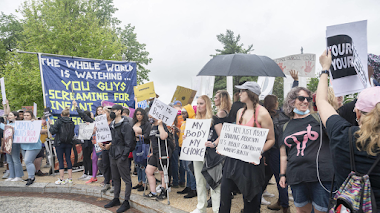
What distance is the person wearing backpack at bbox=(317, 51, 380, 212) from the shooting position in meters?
1.67

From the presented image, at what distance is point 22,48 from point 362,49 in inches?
967

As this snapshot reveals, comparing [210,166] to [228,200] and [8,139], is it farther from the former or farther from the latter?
[8,139]

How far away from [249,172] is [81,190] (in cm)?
548

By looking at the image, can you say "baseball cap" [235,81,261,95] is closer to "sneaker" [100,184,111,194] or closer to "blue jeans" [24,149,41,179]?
"sneaker" [100,184,111,194]

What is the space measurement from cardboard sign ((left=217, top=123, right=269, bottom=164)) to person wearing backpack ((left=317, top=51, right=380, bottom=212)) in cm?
145

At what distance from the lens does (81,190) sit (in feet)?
23.8

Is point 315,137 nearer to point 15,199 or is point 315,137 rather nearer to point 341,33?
point 341,33

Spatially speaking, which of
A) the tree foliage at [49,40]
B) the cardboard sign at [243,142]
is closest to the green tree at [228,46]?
the tree foliage at [49,40]

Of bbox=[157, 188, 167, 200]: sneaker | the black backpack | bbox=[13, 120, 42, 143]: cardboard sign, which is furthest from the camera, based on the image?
bbox=[13, 120, 42, 143]: cardboard sign

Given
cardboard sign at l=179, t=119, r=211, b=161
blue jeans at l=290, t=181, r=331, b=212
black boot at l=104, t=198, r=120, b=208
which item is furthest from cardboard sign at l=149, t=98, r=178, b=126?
blue jeans at l=290, t=181, r=331, b=212

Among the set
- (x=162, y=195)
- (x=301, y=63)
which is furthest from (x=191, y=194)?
(x=301, y=63)

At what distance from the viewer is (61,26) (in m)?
19.6

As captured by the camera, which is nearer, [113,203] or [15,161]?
[113,203]

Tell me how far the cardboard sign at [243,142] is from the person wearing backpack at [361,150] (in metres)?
1.45
